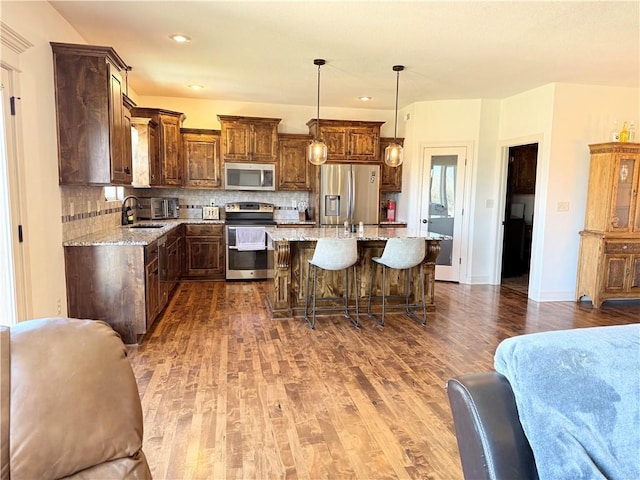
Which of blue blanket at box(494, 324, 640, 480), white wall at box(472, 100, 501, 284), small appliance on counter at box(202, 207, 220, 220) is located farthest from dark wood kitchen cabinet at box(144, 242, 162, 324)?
white wall at box(472, 100, 501, 284)

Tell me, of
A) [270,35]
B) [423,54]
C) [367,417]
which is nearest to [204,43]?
[270,35]

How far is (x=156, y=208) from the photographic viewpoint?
236 inches

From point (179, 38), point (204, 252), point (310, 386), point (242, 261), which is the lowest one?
point (310, 386)

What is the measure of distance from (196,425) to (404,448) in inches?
45.4

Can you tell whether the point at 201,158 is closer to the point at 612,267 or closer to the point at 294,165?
the point at 294,165

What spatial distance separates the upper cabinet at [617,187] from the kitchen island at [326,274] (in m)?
2.12

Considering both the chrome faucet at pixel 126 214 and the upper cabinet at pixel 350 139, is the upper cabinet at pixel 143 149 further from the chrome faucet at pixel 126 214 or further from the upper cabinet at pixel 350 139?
the upper cabinet at pixel 350 139

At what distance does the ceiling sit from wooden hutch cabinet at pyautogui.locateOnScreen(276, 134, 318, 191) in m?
0.99

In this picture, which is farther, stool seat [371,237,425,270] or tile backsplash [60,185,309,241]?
stool seat [371,237,425,270]

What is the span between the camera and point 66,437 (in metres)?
0.85

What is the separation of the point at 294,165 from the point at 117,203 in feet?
8.58

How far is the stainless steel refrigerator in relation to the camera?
6.29m

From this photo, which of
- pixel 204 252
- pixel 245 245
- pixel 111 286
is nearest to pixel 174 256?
pixel 204 252

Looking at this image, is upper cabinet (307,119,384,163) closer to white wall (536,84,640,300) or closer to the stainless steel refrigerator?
the stainless steel refrigerator
